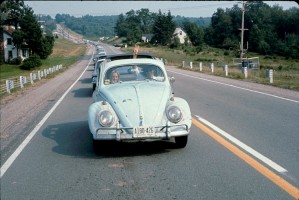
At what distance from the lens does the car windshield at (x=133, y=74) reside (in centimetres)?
868

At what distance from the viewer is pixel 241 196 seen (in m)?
A: 4.71

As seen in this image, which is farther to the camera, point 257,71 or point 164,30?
point 164,30

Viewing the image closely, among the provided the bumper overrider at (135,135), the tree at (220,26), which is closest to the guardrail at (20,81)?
the bumper overrider at (135,135)

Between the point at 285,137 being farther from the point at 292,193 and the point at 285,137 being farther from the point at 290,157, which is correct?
the point at 292,193

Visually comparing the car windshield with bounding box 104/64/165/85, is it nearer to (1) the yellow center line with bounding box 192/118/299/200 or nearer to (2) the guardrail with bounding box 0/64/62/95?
(1) the yellow center line with bounding box 192/118/299/200

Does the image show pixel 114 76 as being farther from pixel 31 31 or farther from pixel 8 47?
pixel 8 47

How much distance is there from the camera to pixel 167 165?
627 centimetres

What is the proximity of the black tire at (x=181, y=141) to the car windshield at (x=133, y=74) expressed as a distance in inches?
70.4

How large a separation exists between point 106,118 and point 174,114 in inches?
45.3

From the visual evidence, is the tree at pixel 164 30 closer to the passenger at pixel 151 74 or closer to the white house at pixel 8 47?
the white house at pixel 8 47

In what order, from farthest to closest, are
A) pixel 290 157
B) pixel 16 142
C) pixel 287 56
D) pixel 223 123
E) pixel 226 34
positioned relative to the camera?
pixel 226 34
pixel 287 56
pixel 223 123
pixel 16 142
pixel 290 157

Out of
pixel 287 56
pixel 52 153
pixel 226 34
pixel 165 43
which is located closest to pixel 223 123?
pixel 52 153

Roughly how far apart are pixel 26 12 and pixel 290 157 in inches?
2830

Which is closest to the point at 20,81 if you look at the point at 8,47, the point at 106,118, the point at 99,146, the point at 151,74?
the point at 151,74
